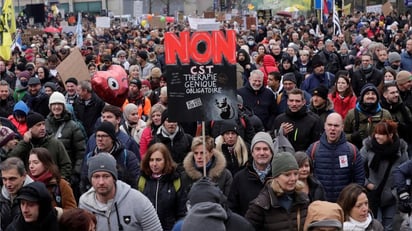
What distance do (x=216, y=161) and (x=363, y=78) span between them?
6100 millimetres

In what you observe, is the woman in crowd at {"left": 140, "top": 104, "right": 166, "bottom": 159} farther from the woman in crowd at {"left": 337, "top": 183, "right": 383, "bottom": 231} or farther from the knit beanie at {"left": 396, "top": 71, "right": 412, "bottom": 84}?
the woman in crowd at {"left": 337, "top": 183, "right": 383, "bottom": 231}

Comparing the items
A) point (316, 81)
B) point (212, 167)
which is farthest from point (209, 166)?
point (316, 81)

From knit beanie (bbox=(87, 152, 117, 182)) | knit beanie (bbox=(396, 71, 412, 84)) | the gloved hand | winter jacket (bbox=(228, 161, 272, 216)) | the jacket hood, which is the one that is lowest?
the gloved hand

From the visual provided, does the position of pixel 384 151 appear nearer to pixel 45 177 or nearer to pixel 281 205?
pixel 281 205

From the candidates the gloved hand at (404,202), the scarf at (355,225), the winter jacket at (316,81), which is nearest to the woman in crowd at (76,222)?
the scarf at (355,225)

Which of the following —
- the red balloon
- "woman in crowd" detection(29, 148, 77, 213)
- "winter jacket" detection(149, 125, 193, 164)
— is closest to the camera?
"woman in crowd" detection(29, 148, 77, 213)

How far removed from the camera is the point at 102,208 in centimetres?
553

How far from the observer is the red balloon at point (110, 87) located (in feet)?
32.9

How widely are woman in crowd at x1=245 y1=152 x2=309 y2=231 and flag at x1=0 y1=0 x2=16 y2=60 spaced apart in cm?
1082

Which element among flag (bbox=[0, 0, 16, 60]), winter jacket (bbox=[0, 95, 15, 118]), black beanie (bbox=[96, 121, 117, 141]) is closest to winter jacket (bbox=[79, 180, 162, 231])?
black beanie (bbox=[96, 121, 117, 141])

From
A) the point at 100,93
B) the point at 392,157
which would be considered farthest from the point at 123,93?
the point at 392,157

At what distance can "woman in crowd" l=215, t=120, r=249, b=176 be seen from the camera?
7.85 metres

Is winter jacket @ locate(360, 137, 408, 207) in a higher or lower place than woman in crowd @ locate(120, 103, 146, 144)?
lower

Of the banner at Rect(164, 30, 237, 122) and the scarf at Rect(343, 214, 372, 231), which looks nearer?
the scarf at Rect(343, 214, 372, 231)
